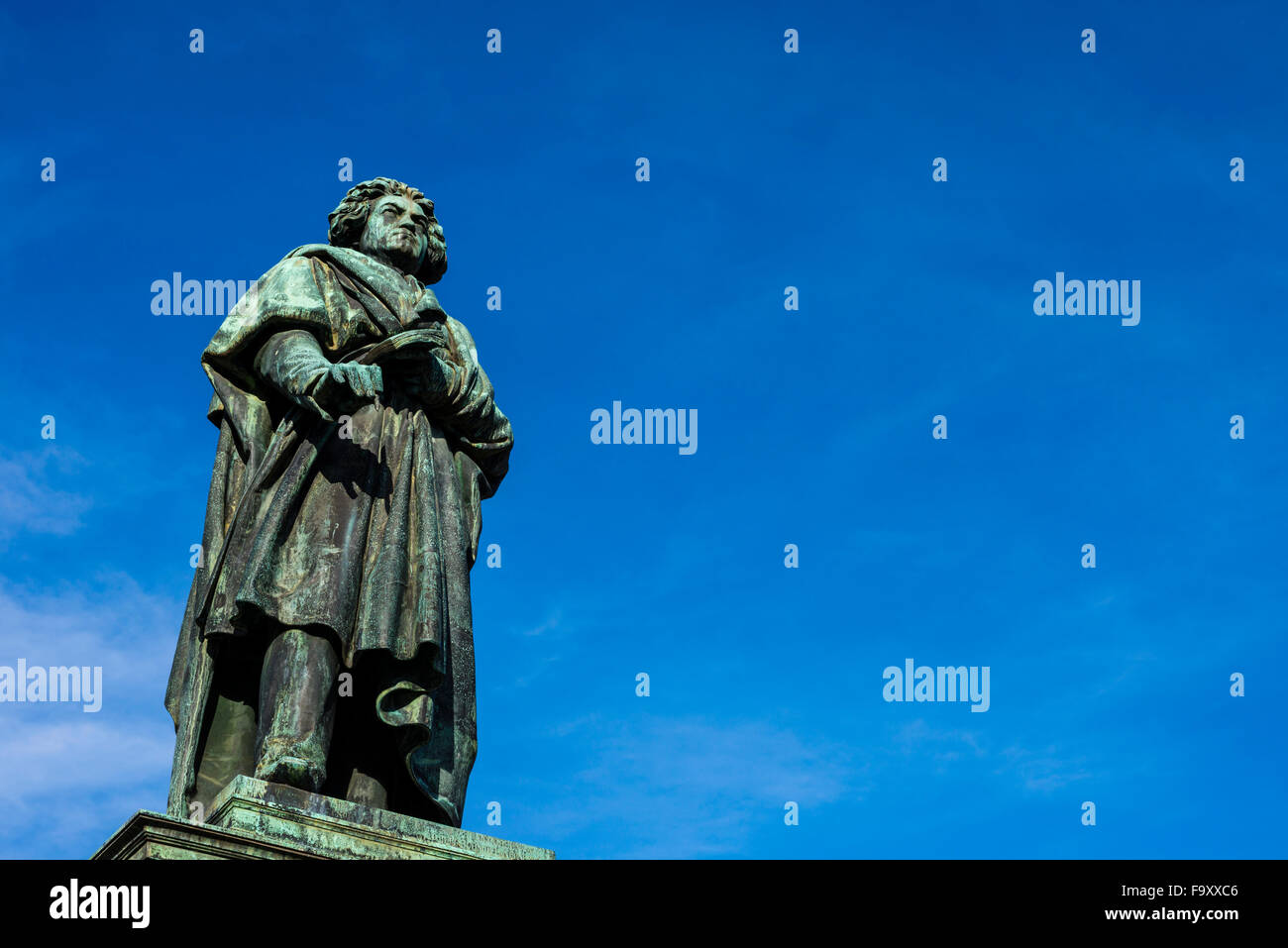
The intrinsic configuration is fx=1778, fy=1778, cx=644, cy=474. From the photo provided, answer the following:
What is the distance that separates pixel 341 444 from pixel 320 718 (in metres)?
2.20

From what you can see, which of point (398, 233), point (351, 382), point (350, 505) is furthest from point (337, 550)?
point (398, 233)

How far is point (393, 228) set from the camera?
A: 14.9 m

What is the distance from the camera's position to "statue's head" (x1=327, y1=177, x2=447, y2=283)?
14828 millimetres

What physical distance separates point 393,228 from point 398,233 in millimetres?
72

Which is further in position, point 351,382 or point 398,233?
point 398,233

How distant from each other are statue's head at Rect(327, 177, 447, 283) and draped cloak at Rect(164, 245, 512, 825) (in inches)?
13.7

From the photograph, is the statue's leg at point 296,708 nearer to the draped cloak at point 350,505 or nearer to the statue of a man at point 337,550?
the statue of a man at point 337,550

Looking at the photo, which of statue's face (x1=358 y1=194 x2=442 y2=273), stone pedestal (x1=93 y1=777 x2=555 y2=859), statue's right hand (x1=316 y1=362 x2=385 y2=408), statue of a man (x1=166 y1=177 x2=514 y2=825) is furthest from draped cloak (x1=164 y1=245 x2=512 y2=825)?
stone pedestal (x1=93 y1=777 x2=555 y2=859)

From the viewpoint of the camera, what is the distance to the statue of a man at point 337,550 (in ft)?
41.2

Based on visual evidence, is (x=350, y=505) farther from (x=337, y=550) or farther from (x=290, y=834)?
(x=290, y=834)

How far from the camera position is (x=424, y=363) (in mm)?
13703

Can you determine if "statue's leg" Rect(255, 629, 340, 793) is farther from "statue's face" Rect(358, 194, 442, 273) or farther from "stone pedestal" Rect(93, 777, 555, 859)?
"statue's face" Rect(358, 194, 442, 273)

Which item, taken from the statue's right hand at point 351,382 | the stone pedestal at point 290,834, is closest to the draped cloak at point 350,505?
the statue's right hand at point 351,382

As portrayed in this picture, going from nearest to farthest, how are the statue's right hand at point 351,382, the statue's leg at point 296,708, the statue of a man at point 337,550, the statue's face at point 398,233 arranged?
1. the statue's leg at point 296,708
2. the statue of a man at point 337,550
3. the statue's right hand at point 351,382
4. the statue's face at point 398,233
